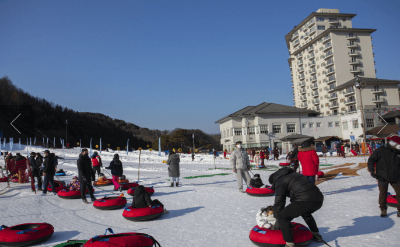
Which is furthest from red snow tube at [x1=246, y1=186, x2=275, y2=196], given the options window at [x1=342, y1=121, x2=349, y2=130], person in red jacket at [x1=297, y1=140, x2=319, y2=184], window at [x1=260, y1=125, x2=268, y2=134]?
window at [x1=342, y1=121, x2=349, y2=130]

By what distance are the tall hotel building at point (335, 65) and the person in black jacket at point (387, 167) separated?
6286 centimetres

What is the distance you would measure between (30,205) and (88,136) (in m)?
92.2

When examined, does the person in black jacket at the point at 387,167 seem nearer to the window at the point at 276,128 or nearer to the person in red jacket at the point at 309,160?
the person in red jacket at the point at 309,160

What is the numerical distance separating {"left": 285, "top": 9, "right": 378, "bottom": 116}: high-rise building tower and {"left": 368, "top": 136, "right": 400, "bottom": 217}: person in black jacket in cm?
6369

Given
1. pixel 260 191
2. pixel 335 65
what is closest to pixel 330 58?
pixel 335 65

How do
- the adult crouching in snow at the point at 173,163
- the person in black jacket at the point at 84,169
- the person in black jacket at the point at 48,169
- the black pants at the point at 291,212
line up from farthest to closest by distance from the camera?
the adult crouching in snow at the point at 173,163, the person in black jacket at the point at 48,169, the person in black jacket at the point at 84,169, the black pants at the point at 291,212

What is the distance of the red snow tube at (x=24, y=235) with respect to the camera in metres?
5.60

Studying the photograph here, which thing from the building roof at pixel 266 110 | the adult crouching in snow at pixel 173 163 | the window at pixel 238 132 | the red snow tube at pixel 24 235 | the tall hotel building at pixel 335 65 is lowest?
the red snow tube at pixel 24 235

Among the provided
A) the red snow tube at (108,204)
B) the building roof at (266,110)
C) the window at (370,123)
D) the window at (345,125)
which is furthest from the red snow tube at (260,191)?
the window at (345,125)

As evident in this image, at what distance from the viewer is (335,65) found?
6906 cm

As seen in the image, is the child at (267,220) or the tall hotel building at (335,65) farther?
the tall hotel building at (335,65)

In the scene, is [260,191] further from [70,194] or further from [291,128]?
[291,128]

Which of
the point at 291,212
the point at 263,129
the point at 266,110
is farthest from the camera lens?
the point at 266,110

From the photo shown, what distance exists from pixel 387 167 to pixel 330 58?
73.6 m
